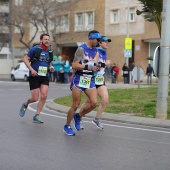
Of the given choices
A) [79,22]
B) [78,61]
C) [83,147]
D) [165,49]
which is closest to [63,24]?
[79,22]

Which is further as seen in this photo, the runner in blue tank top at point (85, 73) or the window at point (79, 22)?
the window at point (79, 22)

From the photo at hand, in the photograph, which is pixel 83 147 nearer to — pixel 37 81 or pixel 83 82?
pixel 83 82

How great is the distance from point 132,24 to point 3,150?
37380 millimetres

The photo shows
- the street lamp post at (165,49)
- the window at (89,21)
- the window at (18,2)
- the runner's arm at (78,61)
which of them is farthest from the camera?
the window at (18,2)

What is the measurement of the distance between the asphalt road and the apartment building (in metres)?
31.0

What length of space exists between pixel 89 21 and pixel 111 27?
2845mm

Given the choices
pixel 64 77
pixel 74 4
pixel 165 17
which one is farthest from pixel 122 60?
pixel 165 17

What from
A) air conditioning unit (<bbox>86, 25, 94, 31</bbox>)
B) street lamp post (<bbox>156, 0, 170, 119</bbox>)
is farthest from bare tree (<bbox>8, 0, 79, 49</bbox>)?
street lamp post (<bbox>156, 0, 170, 119</bbox>)

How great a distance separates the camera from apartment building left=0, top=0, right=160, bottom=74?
43812mm

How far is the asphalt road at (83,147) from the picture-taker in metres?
7.12

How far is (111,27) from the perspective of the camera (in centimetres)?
4647

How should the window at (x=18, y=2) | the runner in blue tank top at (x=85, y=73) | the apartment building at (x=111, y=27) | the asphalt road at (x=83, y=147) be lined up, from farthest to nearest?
the window at (x=18, y=2), the apartment building at (x=111, y=27), the runner in blue tank top at (x=85, y=73), the asphalt road at (x=83, y=147)

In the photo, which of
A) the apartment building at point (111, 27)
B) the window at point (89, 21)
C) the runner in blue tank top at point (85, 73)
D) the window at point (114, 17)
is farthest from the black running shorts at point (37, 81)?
the window at point (89, 21)

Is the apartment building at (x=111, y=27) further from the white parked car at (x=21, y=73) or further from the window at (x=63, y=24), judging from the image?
the white parked car at (x=21, y=73)
